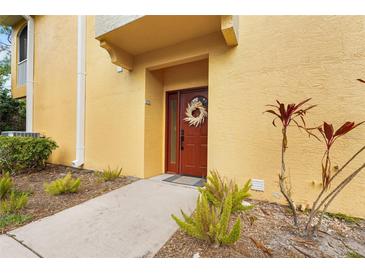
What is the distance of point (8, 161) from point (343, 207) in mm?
7748

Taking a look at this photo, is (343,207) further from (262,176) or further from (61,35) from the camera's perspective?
(61,35)

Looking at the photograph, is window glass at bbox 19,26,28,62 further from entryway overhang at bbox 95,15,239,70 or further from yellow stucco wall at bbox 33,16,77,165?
entryway overhang at bbox 95,15,239,70

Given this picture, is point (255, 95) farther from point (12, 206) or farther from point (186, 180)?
point (12, 206)

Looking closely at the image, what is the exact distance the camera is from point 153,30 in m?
3.60

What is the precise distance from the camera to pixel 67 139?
610cm

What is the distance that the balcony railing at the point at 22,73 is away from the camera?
8.07 meters

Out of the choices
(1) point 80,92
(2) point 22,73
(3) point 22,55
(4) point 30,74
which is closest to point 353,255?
(1) point 80,92

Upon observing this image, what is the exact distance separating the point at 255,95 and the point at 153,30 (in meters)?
2.39

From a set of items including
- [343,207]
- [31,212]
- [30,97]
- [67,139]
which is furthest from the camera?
[30,97]

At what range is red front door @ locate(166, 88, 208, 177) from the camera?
4.50 meters

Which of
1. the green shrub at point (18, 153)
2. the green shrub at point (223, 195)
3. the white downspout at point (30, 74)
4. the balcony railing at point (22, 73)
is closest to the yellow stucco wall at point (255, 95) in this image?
Result: the green shrub at point (223, 195)

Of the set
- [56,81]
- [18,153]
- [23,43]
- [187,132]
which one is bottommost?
Answer: [18,153]

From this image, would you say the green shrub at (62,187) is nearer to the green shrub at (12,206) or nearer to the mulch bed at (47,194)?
the mulch bed at (47,194)
